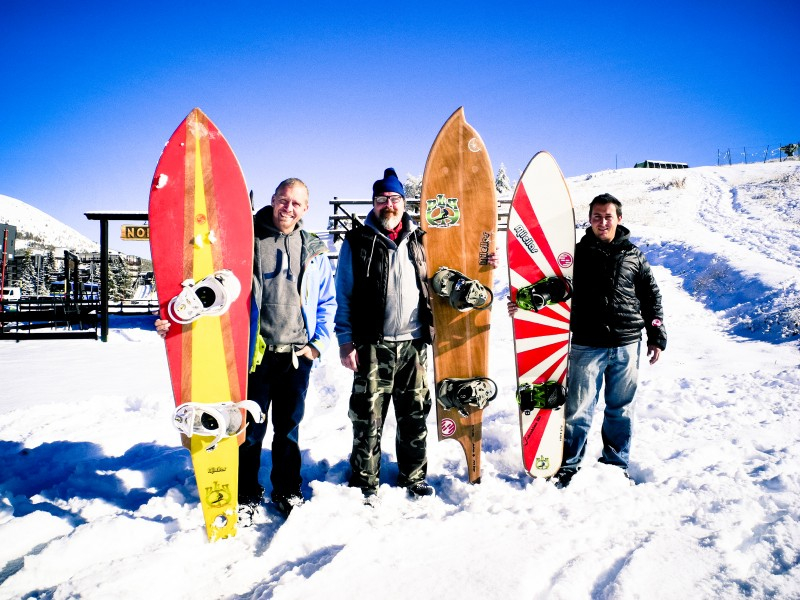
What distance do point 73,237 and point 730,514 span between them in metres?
101

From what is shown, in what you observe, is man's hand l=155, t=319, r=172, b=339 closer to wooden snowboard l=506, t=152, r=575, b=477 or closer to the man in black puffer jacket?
wooden snowboard l=506, t=152, r=575, b=477

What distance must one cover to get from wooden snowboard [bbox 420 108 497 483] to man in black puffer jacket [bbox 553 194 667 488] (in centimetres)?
57

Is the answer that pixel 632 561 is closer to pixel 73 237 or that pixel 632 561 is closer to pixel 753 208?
pixel 753 208

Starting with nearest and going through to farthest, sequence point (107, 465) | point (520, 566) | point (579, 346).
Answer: point (520, 566)
point (579, 346)
point (107, 465)

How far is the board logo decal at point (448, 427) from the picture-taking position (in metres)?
2.75

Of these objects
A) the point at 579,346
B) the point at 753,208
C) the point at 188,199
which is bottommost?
the point at 579,346

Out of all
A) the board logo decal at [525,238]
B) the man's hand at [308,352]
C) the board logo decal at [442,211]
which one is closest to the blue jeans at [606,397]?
the board logo decal at [525,238]

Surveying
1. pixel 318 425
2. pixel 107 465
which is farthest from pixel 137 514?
pixel 318 425

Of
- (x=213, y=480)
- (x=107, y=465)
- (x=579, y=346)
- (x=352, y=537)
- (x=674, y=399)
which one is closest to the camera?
(x=352, y=537)

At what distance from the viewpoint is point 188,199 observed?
241cm

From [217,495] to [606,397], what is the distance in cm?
236

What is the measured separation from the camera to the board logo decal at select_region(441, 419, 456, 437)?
275 cm

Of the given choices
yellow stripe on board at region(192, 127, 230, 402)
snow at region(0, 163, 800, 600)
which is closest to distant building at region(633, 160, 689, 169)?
snow at region(0, 163, 800, 600)

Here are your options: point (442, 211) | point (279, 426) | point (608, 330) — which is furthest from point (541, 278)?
point (279, 426)
